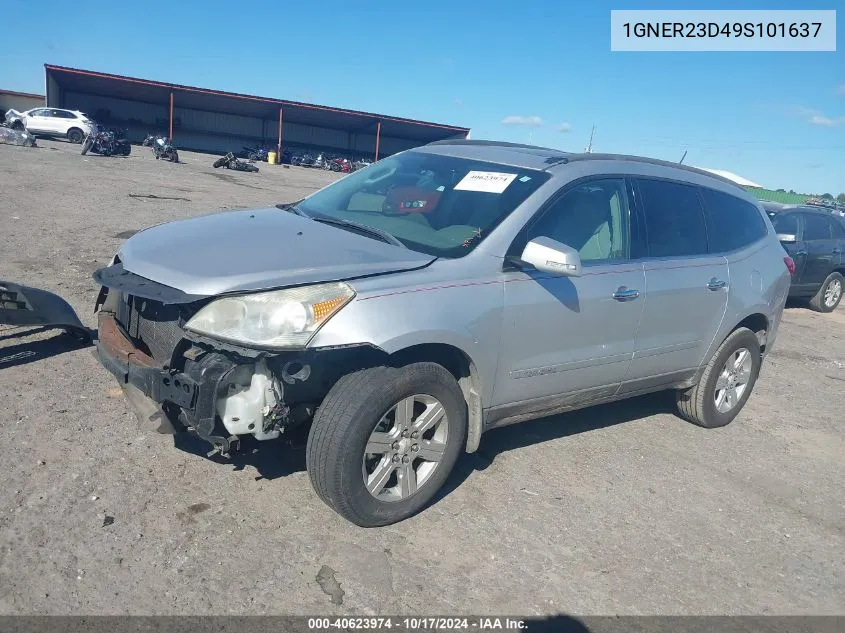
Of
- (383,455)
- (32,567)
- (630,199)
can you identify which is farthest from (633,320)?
(32,567)

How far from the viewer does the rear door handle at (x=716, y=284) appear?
4848 mm

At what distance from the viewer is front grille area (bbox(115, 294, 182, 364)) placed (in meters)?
3.31

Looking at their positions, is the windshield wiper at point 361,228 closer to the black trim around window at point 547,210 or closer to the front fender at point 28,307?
the black trim around window at point 547,210

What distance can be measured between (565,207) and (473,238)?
2.25 feet

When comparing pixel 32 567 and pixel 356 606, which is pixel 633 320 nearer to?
pixel 356 606

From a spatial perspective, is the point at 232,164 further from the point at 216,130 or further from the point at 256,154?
the point at 216,130

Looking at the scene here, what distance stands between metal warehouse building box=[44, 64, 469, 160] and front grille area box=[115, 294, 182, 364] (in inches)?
1770

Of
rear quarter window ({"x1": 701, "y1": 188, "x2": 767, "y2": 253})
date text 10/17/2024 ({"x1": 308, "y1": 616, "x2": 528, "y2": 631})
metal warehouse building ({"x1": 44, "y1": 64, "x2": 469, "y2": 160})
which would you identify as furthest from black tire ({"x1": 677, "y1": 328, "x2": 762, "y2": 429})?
metal warehouse building ({"x1": 44, "y1": 64, "x2": 469, "y2": 160})

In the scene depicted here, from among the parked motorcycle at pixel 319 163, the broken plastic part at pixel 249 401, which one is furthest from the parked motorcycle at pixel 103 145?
the broken plastic part at pixel 249 401

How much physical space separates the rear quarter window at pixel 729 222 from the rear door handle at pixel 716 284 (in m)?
0.23

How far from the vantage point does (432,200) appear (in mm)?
4152

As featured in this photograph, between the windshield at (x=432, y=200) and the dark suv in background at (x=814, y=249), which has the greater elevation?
the windshield at (x=432, y=200)

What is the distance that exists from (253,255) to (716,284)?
3267 millimetres

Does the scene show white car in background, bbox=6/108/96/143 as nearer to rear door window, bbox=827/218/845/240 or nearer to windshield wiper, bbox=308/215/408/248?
rear door window, bbox=827/218/845/240
